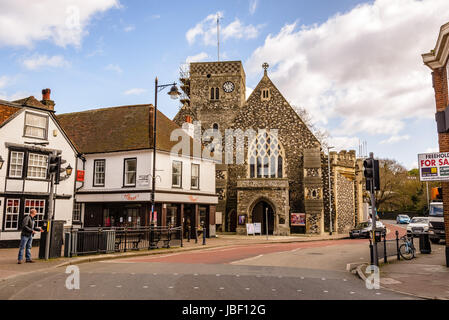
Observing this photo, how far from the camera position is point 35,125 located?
2252 cm

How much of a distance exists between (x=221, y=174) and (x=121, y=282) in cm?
2615

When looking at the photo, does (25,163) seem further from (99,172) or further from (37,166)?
(99,172)

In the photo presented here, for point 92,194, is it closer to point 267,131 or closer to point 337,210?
point 267,131

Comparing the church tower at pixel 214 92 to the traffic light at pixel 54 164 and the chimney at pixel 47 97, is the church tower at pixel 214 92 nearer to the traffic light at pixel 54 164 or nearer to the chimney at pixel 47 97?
Answer: the chimney at pixel 47 97

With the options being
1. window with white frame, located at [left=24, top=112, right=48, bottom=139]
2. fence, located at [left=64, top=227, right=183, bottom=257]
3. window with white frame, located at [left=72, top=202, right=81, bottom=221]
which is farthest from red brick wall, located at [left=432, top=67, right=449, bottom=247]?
window with white frame, located at [left=72, top=202, right=81, bottom=221]

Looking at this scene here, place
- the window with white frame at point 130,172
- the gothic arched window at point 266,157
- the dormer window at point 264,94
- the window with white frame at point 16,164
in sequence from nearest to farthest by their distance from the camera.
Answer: the window with white frame at point 16,164
the window with white frame at point 130,172
the gothic arched window at point 266,157
the dormer window at point 264,94

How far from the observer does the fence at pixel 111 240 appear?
15.4 meters

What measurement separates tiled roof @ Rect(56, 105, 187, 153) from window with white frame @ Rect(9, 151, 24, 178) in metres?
5.83

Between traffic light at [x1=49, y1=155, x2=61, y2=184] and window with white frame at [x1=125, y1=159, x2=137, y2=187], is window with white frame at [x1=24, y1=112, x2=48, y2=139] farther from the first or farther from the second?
traffic light at [x1=49, y1=155, x2=61, y2=184]

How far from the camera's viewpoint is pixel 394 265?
46.6ft

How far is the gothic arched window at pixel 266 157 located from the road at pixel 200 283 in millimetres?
21612

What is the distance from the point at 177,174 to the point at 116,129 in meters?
5.63

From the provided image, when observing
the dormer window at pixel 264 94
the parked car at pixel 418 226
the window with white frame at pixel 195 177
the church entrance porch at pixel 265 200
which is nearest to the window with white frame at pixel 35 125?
the window with white frame at pixel 195 177
